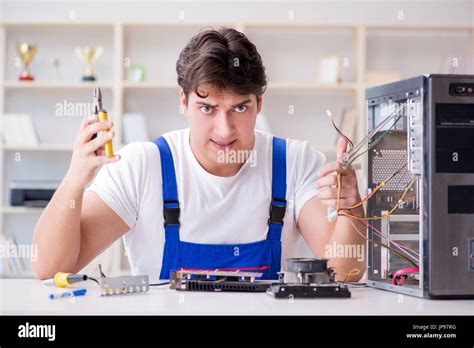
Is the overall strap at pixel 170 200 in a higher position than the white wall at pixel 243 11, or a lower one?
lower

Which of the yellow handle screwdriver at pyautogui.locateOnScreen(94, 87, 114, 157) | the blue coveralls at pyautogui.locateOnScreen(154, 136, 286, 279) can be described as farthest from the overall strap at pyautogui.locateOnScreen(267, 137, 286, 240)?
the yellow handle screwdriver at pyautogui.locateOnScreen(94, 87, 114, 157)

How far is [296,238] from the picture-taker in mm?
2148

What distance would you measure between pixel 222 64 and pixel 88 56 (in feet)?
9.24

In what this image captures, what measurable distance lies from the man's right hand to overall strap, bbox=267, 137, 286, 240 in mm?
621

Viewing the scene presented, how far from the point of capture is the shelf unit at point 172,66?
180 inches

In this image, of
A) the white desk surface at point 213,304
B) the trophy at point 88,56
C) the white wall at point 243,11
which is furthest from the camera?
the white wall at point 243,11

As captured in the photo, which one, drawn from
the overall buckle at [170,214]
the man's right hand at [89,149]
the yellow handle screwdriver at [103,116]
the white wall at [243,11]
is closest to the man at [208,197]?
the overall buckle at [170,214]

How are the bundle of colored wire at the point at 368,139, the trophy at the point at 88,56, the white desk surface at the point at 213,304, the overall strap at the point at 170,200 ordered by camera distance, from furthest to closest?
the trophy at the point at 88,56 < the overall strap at the point at 170,200 < the bundle of colored wire at the point at 368,139 < the white desk surface at the point at 213,304

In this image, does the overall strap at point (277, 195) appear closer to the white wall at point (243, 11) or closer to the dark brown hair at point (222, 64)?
the dark brown hair at point (222, 64)

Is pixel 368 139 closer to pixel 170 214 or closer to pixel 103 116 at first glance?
pixel 103 116

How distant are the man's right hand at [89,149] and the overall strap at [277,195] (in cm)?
62

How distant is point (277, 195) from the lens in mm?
2062

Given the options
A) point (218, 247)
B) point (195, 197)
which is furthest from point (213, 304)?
point (195, 197)
